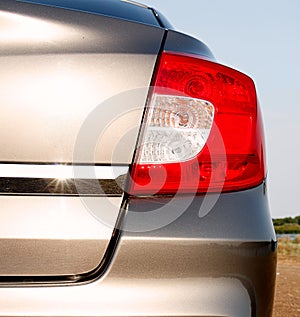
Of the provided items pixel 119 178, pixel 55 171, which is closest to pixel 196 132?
pixel 119 178

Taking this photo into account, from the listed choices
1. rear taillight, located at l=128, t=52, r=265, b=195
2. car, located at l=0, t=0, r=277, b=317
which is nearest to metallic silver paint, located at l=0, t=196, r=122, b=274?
car, located at l=0, t=0, r=277, b=317

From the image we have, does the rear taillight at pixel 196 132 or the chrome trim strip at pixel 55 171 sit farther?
the rear taillight at pixel 196 132

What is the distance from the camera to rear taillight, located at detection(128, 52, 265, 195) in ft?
6.46

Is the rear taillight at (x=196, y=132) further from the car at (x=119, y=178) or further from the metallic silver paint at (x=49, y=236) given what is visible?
the metallic silver paint at (x=49, y=236)

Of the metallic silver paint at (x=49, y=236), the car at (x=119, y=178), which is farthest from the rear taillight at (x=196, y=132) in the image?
the metallic silver paint at (x=49, y=236)

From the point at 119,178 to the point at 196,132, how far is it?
251 mm

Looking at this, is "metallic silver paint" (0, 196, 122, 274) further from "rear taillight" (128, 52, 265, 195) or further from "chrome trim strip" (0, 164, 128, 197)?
"rear taillight" (128, 52, 265, 195)

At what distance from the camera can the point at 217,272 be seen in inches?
76.5

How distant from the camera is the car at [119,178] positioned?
1.87m

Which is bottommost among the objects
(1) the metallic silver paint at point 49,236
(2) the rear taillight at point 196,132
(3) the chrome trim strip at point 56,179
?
(1) the metallic silver paint at point 49,236

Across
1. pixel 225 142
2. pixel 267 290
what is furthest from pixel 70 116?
pixel 267 290

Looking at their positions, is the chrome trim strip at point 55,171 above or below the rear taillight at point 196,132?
below

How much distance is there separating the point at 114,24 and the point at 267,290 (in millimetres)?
863

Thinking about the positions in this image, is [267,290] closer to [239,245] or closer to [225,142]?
[239,245]
